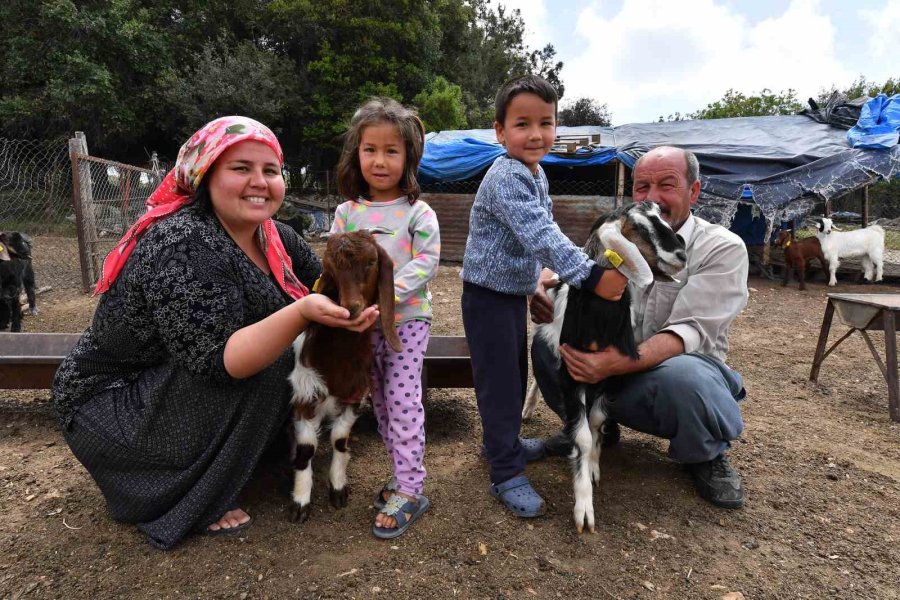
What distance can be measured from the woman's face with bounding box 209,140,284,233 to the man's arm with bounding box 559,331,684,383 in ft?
4.75

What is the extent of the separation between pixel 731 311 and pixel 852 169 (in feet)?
29.2

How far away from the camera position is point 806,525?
2.53m

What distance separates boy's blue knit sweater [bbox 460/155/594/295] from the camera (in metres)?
2.12

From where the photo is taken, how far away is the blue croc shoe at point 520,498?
8.14ft

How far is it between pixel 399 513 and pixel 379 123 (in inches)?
67.0

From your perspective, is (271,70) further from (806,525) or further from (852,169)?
(806,525)

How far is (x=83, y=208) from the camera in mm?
7363

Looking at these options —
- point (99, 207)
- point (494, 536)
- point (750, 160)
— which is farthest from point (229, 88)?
point (494, 536)

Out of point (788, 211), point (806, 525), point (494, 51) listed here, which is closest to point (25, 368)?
point (806, 525)

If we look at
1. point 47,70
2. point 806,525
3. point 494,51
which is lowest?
point 806,525

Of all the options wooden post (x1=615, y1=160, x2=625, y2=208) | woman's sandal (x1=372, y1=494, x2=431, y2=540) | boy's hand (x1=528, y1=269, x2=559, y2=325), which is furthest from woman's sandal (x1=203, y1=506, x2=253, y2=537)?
wooden post (x1=615, y1=160, x2=625, y2=208)

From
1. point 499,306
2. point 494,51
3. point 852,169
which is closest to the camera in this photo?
point 499,306

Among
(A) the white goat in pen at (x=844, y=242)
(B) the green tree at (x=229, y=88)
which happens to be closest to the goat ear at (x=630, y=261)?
(A) the white goat in pen at (x=844, y=242)

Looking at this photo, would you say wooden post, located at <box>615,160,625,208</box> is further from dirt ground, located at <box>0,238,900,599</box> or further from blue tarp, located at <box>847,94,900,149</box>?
dirt ground, located at <box>0,238,900,599</box>
